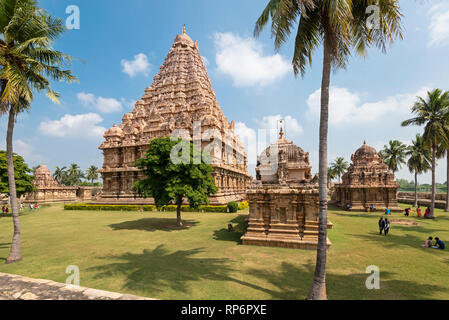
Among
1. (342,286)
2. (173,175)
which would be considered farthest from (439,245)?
(173,175)

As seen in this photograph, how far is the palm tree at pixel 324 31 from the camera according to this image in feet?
20.3

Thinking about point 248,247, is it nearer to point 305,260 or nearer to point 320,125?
point 305,260

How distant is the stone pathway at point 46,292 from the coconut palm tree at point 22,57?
4389mm

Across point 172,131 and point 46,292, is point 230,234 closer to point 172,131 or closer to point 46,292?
point 46,292

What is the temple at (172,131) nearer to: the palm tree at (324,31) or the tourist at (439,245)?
the tourist at (439,245)

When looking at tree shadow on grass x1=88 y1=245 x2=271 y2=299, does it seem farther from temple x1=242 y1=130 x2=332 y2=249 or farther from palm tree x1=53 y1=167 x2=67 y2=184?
palm tree x1=53 y1=167 x2=67 y2=184

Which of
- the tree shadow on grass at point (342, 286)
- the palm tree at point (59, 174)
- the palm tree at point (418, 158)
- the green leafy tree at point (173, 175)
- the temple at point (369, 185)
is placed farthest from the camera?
the palm tree at point (59, 174)

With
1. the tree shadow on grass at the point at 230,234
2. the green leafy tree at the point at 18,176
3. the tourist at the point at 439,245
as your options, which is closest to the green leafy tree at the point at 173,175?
the tree shadow on grass at the point at 230,234

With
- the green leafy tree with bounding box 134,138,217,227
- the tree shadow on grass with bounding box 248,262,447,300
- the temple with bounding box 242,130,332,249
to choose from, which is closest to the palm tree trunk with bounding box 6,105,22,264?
the green leafy tree with bounding box 134,138,217,227

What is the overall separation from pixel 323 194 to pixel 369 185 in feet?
99.2

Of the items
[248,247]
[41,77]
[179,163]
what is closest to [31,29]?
[41,77]

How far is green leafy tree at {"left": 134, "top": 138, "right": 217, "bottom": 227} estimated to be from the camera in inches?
679

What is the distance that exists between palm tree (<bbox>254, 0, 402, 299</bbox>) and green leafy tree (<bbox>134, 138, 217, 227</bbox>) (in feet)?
38.8
